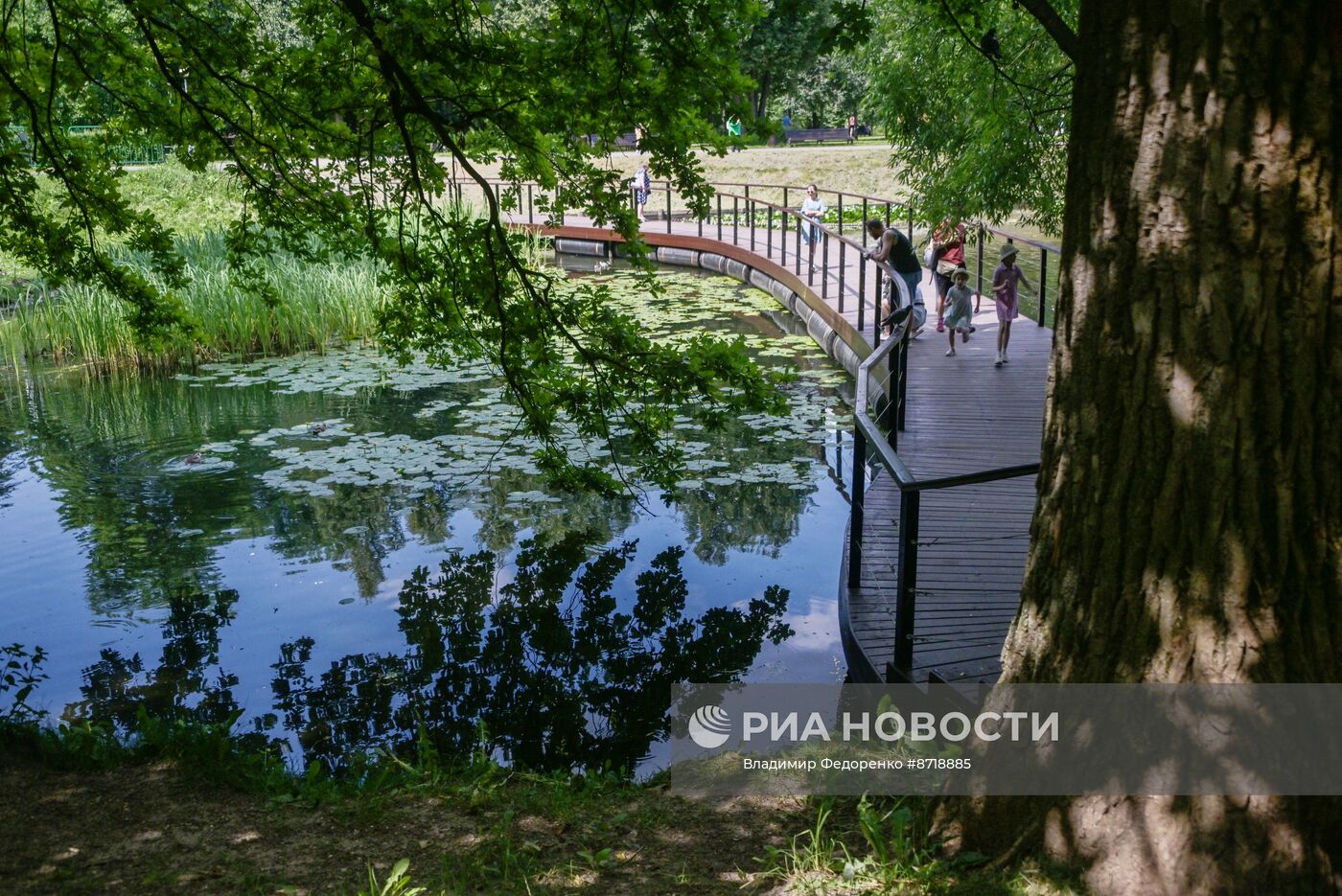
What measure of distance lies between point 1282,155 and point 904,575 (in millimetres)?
2566

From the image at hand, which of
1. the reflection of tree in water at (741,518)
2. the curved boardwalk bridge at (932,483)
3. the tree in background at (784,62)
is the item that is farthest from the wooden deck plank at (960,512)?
the tree in background at (784,62)

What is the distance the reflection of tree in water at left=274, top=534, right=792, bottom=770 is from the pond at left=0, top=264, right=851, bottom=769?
0.7 inches

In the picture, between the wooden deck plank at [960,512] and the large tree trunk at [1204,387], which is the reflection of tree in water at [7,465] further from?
the large tree trunk at [1204,387]

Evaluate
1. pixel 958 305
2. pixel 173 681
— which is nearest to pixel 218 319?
pixel 958 305

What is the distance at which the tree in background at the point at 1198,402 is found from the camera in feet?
8.25

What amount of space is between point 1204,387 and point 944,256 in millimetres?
9488

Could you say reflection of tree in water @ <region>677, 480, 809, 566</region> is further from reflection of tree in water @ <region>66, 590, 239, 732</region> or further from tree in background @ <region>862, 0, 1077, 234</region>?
tree in background @ <region>862, 0, 1077, 234</region>

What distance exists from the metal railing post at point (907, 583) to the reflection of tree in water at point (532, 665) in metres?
1.36

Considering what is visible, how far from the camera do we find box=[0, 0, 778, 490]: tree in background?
18.2ft

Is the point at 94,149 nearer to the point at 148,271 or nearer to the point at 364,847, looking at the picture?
the point at 364,847

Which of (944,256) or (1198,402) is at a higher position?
(1198,402)

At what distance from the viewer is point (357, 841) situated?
361 cm

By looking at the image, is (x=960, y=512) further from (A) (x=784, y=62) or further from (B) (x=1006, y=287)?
(A) (x=784, y=62)

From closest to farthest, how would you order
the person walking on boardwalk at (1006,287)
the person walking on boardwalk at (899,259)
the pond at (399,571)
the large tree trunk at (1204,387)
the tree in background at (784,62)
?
the large tree trunk at (1204,387) → the pond at (399,571) → the person walking on boardwalk at (1006,287) → the person walking on boardwalk at (899,259) → the tree in background at (784,62)
